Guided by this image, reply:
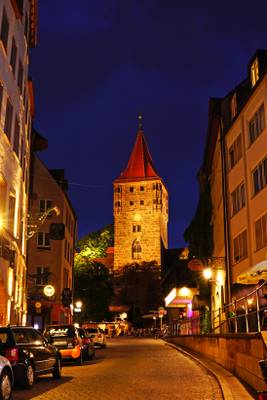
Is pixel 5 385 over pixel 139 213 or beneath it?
beneath

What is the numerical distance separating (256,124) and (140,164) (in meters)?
94.6

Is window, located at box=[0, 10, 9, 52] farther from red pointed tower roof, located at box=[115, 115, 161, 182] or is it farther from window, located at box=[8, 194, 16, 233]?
red pointed tower roof, located at box=[115, 115, 161, 182]

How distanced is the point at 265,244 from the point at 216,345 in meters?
7.15

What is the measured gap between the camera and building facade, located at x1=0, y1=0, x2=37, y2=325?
73.2 ft

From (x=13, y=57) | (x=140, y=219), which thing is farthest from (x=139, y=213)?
(x=13, y=57)

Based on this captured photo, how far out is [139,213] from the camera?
368 ft

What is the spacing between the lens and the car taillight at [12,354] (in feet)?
43.7

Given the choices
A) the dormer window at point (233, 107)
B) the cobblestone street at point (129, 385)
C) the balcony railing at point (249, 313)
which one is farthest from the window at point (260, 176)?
the cobblestone street at point (129, 385)

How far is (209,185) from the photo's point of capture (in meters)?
41.8

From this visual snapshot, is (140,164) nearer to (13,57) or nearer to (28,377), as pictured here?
(13,57)

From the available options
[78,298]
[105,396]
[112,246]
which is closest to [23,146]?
[105,396]

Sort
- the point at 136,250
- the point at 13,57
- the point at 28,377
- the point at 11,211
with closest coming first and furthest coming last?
the point at 28,377, the point at 13,57, the point at 11,211, the point at 136,250

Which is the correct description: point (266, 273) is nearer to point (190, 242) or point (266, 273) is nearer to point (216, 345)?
point (216, 345)

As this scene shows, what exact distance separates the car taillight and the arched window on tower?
94.5 meters
